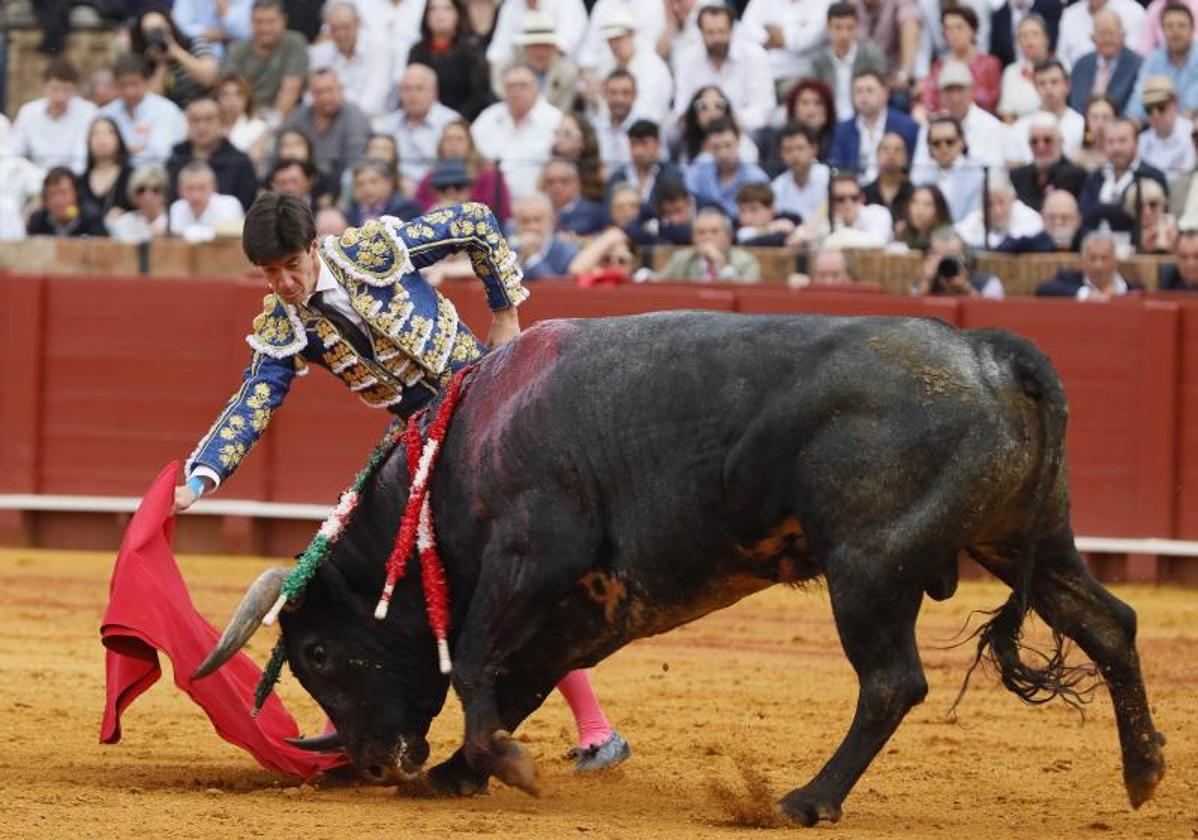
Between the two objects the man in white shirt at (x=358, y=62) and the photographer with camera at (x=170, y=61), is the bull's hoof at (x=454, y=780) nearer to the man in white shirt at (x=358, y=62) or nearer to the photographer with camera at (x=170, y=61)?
the man in white shirt at (x=358, y=62)

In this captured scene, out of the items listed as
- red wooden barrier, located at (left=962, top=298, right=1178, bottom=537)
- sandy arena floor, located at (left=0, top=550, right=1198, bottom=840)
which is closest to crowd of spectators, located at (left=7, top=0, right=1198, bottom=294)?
red wooden barrier, located at (left=962, top=298, right=1178, bottom=537)

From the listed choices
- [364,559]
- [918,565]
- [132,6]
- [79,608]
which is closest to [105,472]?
[79,608]

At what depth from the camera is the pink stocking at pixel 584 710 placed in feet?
20.5

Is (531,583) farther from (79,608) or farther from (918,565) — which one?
(79,608)

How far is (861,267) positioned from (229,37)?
5126mm

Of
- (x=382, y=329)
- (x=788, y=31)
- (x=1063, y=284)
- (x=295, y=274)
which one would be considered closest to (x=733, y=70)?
(x=788, y=31)

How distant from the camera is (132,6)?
15.0 metres

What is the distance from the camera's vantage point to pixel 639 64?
12461mm

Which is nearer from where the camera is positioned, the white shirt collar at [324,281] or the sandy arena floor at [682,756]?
the sandy arena floor at [682,756]

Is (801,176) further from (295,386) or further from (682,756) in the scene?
(682,756)

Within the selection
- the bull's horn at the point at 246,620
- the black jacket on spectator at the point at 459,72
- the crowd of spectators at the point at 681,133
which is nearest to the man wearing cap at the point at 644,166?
the crowd of spectators at the point at 681,133

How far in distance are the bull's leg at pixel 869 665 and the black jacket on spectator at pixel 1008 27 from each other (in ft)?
25.0

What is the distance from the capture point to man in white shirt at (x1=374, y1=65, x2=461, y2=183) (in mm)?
12539

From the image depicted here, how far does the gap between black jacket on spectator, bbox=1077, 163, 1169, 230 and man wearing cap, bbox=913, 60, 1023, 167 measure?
64 centimetres
